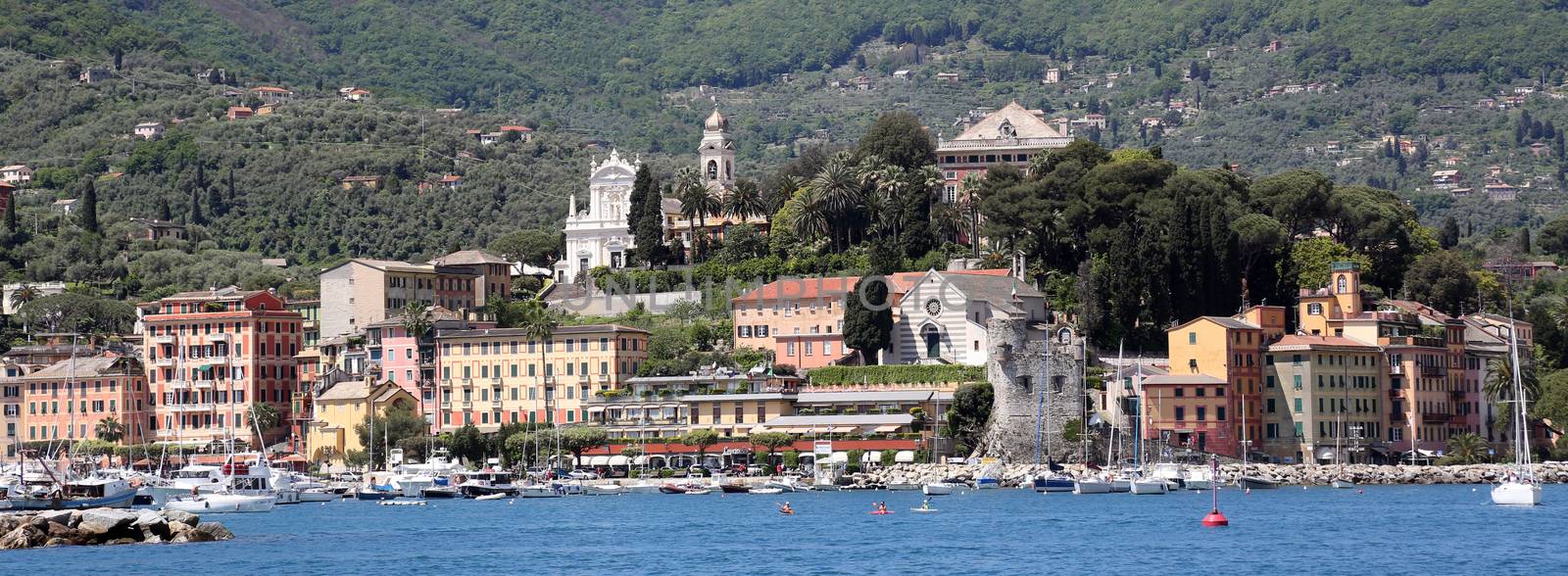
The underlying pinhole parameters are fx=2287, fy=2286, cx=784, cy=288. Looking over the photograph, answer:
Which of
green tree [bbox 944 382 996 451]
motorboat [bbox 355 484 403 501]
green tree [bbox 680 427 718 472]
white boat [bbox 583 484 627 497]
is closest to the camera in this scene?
green tree [bbox 944 382 996 451]

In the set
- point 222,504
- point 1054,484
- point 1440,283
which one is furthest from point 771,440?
point 1440,283

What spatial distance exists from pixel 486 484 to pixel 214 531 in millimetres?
32158

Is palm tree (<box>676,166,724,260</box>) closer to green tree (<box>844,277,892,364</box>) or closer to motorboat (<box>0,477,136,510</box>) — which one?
green tree (<box>844,277,892,364</box>)

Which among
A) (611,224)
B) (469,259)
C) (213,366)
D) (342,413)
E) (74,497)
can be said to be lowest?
(74,497)

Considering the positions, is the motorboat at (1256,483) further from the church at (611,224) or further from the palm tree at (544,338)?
the church at (611,224)

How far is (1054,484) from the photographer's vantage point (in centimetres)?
9962

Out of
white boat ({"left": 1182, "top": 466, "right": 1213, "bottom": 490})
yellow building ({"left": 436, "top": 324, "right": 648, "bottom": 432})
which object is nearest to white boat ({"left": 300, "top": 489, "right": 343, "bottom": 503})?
yellow building ({"left": 436, "top": 324, "right": 648, "bottom": 432})

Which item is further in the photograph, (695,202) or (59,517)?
(695,202)

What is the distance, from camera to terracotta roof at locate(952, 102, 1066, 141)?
138500 millimetres

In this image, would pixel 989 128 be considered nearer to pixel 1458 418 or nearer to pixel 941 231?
pixel 941 231

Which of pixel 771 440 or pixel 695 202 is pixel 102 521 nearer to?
pixel 771 440

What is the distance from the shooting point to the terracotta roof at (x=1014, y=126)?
5453 inches

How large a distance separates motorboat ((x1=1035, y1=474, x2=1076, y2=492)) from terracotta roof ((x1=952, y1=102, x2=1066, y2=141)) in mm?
41755

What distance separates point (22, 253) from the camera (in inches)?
6255
